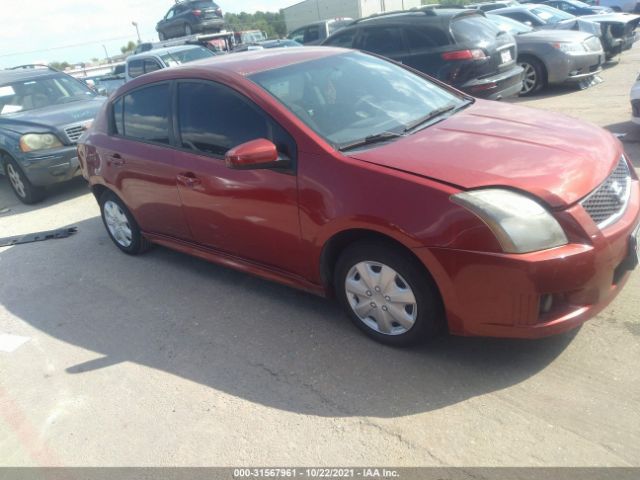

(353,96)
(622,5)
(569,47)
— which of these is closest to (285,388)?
(353,96)

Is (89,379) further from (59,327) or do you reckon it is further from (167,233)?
(167,233)

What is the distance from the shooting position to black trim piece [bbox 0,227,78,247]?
617 centimetres

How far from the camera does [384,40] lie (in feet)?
29.0

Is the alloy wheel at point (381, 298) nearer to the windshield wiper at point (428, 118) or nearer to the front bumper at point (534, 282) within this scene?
the front bumper at point (534, 282)

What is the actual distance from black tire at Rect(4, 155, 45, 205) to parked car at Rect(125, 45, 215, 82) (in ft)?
15.3

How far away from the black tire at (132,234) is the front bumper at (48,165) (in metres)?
2.46

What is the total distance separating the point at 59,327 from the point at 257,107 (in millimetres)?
2276

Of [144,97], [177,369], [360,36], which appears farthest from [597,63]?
[177,369]

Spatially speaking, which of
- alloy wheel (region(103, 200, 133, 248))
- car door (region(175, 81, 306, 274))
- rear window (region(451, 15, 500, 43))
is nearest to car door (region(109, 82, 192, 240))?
car door (region(175, 81, 306, 274))

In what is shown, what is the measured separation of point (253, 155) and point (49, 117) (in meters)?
5.90

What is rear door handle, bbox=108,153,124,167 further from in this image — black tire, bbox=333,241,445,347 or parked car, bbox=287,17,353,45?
parked car, bbox=287,17,353,45

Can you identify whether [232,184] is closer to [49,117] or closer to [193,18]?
[49,117]

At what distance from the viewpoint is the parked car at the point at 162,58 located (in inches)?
467

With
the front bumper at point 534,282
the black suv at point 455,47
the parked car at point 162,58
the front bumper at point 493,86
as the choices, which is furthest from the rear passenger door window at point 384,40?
the front bumper at point 534,282
